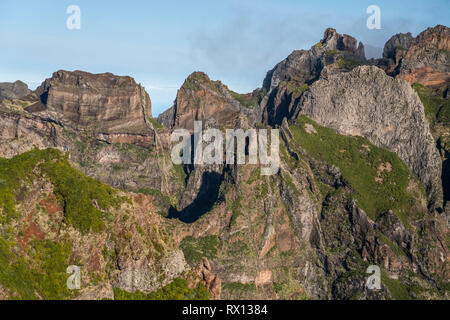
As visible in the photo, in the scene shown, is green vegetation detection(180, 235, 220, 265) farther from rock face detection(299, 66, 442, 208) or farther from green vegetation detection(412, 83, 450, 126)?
green vegetation detection(412, 83, 450, 126)

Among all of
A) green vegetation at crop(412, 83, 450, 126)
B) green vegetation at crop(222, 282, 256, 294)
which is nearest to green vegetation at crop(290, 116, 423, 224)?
green vegetation at crop(412, 83, 450, 126)

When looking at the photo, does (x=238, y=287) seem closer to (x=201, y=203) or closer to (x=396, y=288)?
(x=396, y=288)

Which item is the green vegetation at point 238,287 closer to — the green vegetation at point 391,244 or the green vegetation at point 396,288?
the green vegetation at point 396,288

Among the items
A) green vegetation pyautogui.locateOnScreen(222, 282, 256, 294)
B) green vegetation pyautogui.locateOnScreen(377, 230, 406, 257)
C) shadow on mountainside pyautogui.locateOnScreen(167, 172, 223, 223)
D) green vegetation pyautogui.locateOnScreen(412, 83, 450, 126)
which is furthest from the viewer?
green vegetation pyautogui.locateOnScreen(412, 83, 450, 126)

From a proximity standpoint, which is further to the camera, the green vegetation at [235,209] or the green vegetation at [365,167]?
the green vegetation at [365,167]

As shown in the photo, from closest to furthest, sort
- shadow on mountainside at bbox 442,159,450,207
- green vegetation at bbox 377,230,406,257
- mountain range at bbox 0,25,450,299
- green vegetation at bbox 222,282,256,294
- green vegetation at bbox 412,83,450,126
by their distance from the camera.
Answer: mountain range at bbox 0,25,450,299
green vegetation at bbox 222,282,256,294
green vegetation at bbox 377,230,406,257
shadow on mountainside at bbox 442,159,450,207
green vegetation at bbox 412,83,450,126

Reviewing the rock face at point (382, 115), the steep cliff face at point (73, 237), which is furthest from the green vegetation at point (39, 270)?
the rock face at point (382, 115)

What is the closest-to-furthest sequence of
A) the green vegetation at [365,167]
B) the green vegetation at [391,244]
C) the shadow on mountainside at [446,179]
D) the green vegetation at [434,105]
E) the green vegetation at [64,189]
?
the green vegetation at [64,189] < the green vegetation at [391,244] < the green vegetation at [365,167] < the shadow on mountainside at [446,179] < the green vegetation at [434,105]
